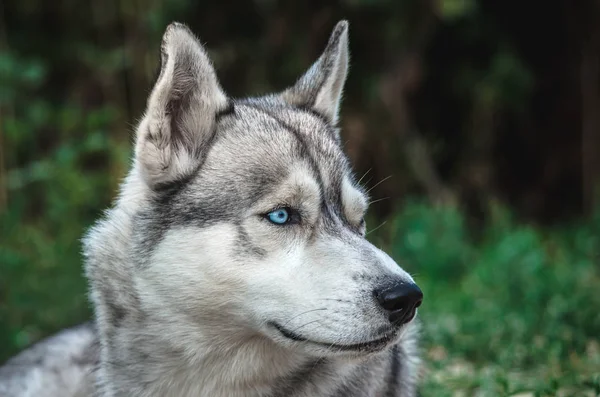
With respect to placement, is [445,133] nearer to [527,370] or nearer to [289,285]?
[527,370]

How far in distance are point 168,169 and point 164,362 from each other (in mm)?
815

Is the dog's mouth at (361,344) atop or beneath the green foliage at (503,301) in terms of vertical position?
atop

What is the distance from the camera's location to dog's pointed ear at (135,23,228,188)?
3.49 m

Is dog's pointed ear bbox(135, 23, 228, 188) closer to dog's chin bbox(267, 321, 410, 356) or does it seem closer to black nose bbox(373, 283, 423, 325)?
dog's chin bbox(267, 321, 410, 356)

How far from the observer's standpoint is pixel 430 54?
9750 mm

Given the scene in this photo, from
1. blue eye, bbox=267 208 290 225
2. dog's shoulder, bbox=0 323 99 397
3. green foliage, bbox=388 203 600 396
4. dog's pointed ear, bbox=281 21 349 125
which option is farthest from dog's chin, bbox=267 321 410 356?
dog's pointed ear, bbox=281 21 349 125

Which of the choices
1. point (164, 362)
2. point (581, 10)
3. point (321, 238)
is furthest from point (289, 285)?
point (581, 10)

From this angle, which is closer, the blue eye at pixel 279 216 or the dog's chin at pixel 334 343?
the dog's chin at pixel 334 343

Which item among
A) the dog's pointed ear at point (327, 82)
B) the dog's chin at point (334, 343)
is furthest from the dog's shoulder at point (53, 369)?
the dog's pointed ear at point (327, 82)

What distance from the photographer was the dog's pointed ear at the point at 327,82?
4168 mm

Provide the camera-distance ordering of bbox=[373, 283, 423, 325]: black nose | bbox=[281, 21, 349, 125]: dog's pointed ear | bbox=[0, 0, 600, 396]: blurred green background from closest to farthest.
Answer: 1. bbox=[373, 283, 423, 325]: black nose
2. bbox=[281, 21, 349, 125]: dog's pointed ear
3. bbox=[0, 0, 600, 396]: blurred green background

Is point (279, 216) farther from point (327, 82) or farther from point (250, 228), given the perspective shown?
point (327, 82)

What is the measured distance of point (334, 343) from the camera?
10.6ft

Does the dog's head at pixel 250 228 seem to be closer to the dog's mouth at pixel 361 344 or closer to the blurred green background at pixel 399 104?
the dog's mouth at pixel 361 344
